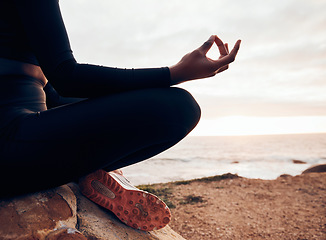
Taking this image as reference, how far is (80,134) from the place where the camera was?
3.62 feet

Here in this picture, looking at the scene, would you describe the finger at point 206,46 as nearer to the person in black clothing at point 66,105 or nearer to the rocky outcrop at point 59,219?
the person in black clothing at point 66,105

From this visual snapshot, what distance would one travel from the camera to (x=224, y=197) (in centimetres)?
660

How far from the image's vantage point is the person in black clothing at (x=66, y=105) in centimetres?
110

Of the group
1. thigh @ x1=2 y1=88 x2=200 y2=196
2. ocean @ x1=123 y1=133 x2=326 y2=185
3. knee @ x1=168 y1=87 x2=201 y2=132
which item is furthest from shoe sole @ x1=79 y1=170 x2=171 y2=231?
ocean @ x1=123 y1=133 x2=326 y2=185

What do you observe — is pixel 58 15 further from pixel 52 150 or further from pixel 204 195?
pixel 204 195

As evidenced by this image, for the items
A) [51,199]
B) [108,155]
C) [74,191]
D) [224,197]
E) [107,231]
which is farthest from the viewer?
[224,197]

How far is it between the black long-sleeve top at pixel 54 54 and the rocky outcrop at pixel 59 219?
2.32ft

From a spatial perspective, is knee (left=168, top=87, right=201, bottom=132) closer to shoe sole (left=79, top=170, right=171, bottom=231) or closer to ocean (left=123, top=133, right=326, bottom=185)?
shoe sole (left=79, top=170, right=171, bottom=231)

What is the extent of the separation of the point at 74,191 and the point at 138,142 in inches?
32.6

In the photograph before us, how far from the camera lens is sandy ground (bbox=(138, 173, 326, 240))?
4.30m

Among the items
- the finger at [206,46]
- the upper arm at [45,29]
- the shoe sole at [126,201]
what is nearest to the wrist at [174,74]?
the finger at [206,46]

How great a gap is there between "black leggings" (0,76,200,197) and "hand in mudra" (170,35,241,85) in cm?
10

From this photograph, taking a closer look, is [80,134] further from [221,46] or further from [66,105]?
[221,46]

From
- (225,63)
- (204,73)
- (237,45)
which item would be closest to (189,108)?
(204,73)
